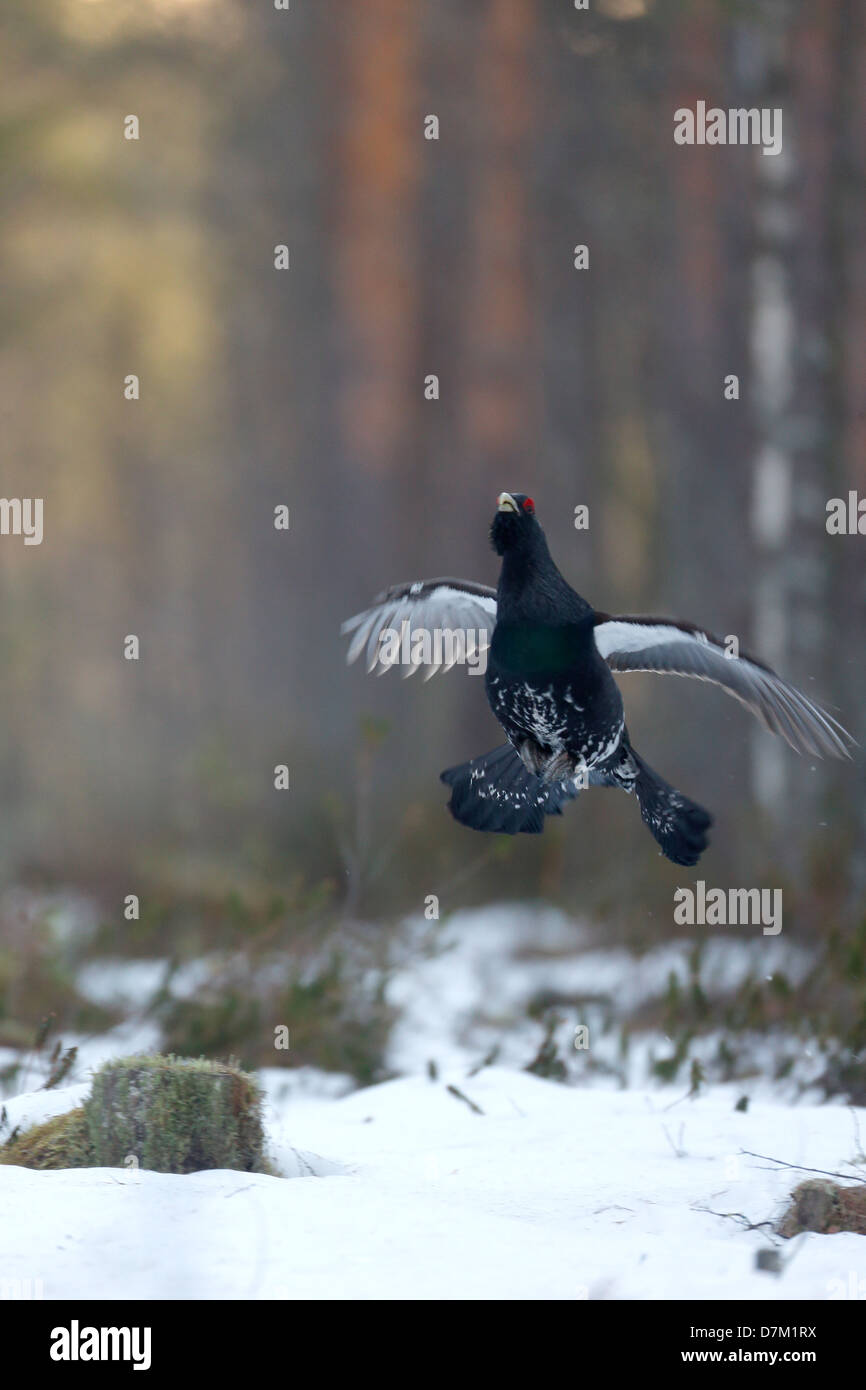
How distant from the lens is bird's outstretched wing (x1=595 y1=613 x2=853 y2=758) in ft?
13.9

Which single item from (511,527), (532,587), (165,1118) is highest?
(511,527)

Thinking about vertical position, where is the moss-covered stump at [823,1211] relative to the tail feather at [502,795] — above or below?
below

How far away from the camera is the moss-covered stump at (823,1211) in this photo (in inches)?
140

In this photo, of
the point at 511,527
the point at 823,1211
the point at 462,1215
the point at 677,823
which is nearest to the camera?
the point at 823,1211

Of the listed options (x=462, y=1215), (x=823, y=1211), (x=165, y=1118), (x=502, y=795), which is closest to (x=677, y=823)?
(x=502, y=795)

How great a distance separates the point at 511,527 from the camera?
4.04 metres

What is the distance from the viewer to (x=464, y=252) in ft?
42.9

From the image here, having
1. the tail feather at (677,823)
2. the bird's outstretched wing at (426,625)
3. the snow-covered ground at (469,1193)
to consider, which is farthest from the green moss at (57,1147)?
the tail feather at (677,823)

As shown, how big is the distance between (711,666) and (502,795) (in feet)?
2.74

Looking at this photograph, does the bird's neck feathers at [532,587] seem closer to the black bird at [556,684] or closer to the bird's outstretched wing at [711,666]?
the black bird at [556,684]

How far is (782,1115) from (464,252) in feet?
32.7

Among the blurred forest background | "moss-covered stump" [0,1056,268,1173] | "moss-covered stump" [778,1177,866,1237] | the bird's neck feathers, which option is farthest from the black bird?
the blurred forest background

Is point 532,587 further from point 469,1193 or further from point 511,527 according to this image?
point 469,1193

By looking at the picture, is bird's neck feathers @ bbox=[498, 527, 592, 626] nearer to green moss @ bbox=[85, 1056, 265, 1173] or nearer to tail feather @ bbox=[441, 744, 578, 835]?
tail feather @ bbox=[441, 744, 578, 835]
